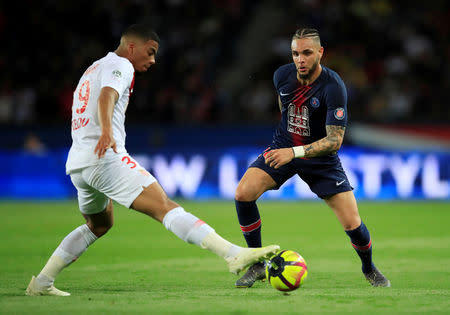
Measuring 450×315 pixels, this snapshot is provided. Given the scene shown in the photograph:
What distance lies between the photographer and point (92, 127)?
220 inches

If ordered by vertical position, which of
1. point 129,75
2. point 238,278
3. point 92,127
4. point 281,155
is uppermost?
point 129,75

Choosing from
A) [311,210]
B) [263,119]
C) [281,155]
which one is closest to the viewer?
[281,155]

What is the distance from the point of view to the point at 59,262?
6.04m

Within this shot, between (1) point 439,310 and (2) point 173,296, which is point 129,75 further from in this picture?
(1) point 439,310

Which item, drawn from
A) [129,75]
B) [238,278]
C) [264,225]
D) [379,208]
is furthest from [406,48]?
[129,75]

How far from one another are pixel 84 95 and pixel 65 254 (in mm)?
1370

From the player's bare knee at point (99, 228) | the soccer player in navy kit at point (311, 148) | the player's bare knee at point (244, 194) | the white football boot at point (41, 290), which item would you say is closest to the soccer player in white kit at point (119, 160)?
the player's bare knee at point (99, 228)

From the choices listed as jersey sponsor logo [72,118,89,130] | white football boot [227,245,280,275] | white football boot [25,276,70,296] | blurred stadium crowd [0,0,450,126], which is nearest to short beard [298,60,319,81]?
white football boot [227,245,280,275]

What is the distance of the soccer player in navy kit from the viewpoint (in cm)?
636

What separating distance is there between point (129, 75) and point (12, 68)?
1576 centimetres

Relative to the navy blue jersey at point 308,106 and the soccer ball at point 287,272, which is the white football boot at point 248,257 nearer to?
the soccer ball at point 287,272

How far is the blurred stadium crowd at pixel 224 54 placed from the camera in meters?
19.0

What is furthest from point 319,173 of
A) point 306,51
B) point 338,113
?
point 306,51

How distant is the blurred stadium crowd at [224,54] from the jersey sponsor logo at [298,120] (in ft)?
39.3
